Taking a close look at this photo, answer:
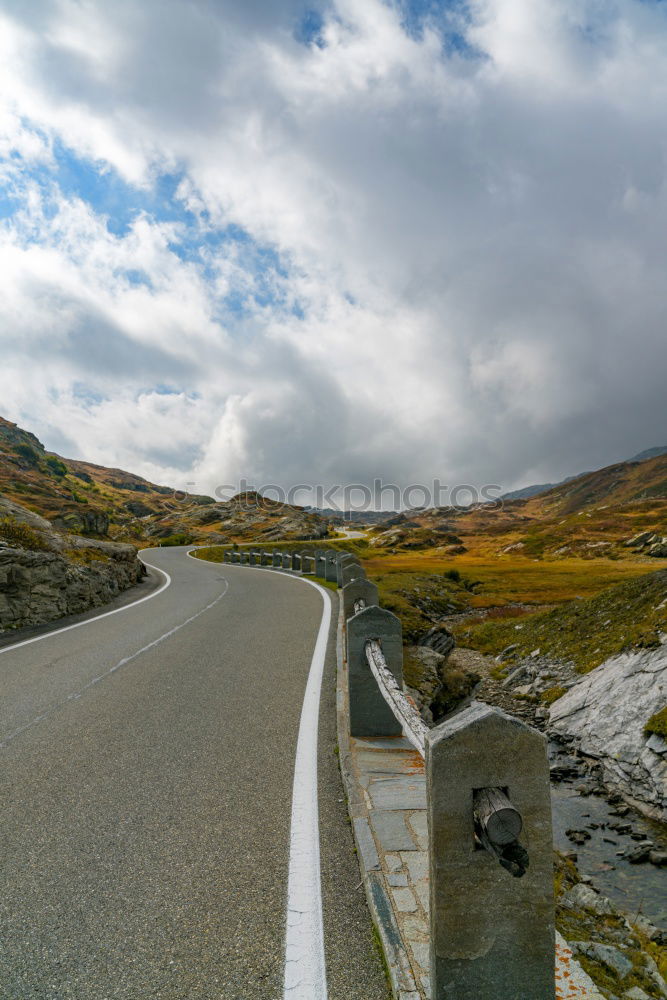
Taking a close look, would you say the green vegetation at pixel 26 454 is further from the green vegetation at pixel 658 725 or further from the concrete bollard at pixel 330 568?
the green vegetation at pixel 658 725

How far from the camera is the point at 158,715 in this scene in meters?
6.33

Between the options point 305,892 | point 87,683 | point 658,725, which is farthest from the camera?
point 658,725

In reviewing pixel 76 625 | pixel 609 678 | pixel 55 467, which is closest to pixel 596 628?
pixel 609 678

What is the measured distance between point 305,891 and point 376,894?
46 centimetres

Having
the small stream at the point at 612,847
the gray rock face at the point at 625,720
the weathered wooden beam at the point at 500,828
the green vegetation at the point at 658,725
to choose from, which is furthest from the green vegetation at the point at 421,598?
the weathered wooden beam at the point at 500,828

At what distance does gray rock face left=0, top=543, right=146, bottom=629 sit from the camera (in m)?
12.2

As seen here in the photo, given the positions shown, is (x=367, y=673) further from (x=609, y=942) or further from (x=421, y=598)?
(x=421, y=598)

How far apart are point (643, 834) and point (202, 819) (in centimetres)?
580

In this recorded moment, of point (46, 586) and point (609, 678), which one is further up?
point (46, 586)

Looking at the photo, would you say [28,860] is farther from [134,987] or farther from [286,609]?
[286,609]

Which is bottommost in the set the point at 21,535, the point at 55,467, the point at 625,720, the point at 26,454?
the point at 625,720

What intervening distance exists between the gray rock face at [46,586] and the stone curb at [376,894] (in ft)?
33.3

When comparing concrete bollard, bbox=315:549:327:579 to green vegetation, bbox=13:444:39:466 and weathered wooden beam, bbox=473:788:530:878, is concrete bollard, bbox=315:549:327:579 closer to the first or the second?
weathered wooden beam, bbox=473:788:530:878

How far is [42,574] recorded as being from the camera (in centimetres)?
1327
